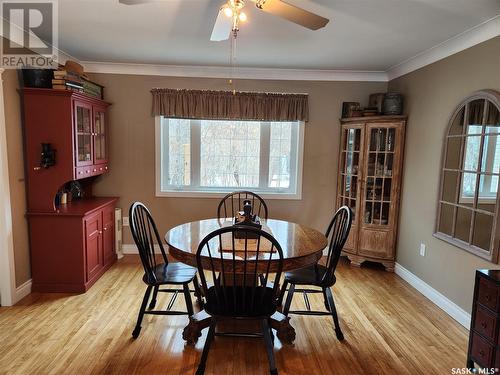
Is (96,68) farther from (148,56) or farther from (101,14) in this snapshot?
(101,14)

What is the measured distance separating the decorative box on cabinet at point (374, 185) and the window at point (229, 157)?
0.71 meters

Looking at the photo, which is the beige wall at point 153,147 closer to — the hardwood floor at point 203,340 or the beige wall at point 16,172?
the beige wall at point 16,172

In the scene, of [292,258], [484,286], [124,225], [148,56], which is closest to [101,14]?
[148,56]

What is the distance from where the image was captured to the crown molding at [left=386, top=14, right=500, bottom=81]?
2.45 meters

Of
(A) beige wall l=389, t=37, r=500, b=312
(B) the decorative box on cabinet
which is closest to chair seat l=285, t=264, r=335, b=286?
(A) beige wall l=389, t=37, r=500, b=312

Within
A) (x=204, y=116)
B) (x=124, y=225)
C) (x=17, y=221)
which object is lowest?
(x=124, y=225)

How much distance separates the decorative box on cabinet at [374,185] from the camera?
370 centimetres

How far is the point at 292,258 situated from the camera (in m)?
2.02

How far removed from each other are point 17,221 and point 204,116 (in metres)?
2.23

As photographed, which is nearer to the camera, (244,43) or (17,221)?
(17,221)

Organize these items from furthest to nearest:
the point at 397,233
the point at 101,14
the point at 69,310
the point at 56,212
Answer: the point at 397,233 < the point at 56,212 < the point at 69,310 < the point at 101,14

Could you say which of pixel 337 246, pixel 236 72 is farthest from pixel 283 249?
pixel 236 72

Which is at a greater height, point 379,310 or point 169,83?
point 169,83

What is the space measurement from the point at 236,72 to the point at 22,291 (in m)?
3.22
